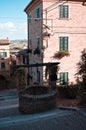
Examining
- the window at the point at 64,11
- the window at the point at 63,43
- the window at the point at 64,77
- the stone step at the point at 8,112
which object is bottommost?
the stone step at the point at 8,112

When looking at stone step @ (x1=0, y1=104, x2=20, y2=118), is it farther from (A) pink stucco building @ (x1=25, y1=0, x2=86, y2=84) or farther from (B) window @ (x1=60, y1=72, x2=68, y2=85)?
(B) window @ (x1=60, y1=72, x2=68, y2=85)

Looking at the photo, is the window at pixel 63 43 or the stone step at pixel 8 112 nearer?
the stone step at pixel 8 112

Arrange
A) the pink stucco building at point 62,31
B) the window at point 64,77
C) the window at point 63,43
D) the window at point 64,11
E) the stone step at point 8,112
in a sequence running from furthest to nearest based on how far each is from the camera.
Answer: the window at point 64,77
the window at point 63,43
the window at point 64,11
the pink stucco building at point 62,31
the stone step at point 8,112

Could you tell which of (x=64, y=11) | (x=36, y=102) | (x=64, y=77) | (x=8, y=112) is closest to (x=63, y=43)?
(x=64, y=11)

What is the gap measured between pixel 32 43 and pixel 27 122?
1862 centimetres

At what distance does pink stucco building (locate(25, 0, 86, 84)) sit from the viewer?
21.6 metres

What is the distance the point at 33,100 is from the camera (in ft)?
41.0

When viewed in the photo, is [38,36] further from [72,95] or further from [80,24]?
[72,95]

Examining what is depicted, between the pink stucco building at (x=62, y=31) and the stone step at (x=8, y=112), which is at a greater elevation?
the pink stucco building at (x=62, y=31)

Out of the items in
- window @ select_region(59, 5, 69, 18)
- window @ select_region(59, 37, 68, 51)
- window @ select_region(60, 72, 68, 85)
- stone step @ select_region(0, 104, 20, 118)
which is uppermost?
window @ select_region(59, 5, 69, 18)

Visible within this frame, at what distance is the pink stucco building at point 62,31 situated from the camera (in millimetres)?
21562

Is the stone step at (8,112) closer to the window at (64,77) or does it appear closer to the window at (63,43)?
the window at (64,77)

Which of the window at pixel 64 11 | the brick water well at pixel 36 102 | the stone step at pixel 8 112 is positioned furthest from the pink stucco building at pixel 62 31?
the brick water well at pixel 36 102

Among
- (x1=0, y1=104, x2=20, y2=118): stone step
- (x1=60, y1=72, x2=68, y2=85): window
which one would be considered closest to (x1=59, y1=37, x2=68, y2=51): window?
(x1=60, y1=72, x2=68, y2=85): window
